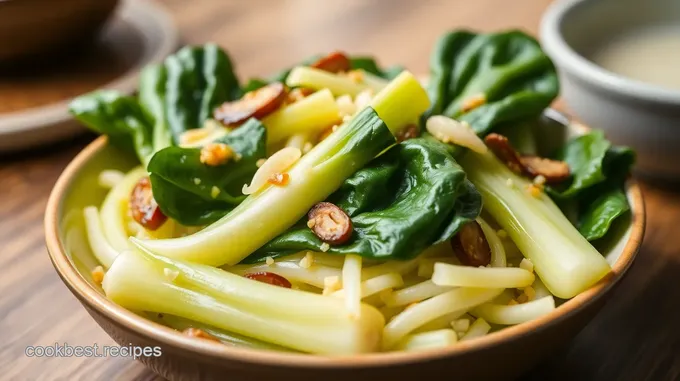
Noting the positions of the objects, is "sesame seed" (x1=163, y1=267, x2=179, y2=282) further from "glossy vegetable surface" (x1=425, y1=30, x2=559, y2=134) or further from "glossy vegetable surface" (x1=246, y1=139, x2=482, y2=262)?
"glossy vegetable surface" (x1=425, y1=30, x2=559, y2=134)

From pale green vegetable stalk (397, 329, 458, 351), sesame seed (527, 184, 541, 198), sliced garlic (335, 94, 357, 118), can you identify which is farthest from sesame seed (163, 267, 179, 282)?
sesame seed (527, 184, 541, 198)

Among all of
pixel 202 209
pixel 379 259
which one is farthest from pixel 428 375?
pixel 202 209

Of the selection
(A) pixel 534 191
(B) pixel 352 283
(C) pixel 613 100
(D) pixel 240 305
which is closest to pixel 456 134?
(A) pixel 534 191

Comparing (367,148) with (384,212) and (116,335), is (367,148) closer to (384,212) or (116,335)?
(384,212)

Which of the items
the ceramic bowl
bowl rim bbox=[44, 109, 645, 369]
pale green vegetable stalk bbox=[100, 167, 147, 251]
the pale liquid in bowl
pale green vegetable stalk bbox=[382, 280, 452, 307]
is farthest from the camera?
the ceramic bowl

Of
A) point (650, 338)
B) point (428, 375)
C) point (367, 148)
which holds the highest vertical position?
point (367, 148)

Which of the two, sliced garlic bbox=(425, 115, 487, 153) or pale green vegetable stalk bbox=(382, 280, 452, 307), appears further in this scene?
sliced garlic bbox=(425, 115, 487, 153)
